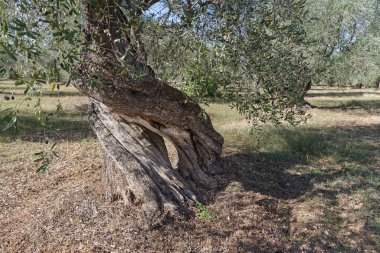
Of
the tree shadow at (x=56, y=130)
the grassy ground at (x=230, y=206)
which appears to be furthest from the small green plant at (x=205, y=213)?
the tree shadow at (x=56, y=130)

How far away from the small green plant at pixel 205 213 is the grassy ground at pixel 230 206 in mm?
16

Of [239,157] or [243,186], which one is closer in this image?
[243,186]

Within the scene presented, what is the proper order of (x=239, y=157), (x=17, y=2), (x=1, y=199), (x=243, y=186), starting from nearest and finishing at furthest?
(x=17, y=2), (x=1, y=199), (x=243, y=186), (x=239, y=157)

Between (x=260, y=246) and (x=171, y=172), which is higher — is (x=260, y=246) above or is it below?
below

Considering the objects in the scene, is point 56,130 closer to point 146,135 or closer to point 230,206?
point 146,135

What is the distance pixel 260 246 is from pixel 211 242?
2.08 ft

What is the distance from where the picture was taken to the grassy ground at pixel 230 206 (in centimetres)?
410

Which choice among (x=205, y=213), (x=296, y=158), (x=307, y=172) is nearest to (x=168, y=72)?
(x=205, y=213)

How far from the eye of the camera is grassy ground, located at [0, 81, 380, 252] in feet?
13.5

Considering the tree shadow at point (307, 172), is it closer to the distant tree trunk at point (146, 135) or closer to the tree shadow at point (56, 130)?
the distant tree trunk at point (146, 135)

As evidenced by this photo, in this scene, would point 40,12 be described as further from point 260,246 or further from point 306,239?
point 306,239

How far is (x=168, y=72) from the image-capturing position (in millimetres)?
4043

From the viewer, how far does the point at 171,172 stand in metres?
4.96

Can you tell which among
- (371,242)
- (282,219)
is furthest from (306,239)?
(371,242)
